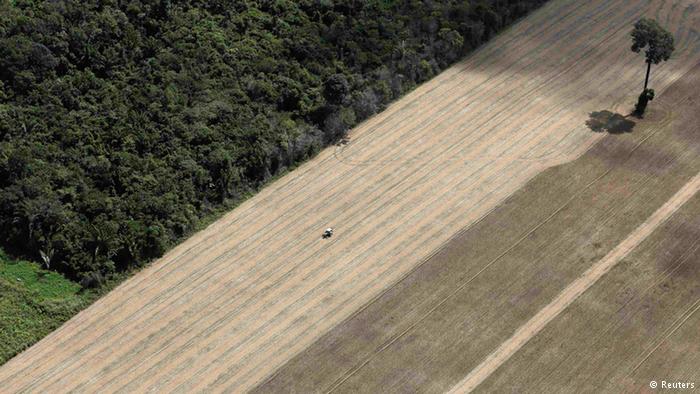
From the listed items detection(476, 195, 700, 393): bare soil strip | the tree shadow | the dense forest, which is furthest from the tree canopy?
detection(476, 195, 700, 393): bare soil strip

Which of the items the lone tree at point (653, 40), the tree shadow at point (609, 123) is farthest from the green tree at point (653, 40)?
the tree shadow at point (609, 123)

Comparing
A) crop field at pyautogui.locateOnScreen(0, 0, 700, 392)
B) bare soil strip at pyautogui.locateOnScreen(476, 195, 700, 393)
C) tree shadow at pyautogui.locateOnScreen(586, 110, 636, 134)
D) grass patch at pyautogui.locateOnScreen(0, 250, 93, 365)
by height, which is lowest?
bare soil strip at pyautogui.locateOnScreen(476, 195, 700, 393)

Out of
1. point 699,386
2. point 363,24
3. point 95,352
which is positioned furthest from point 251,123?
point 699,386

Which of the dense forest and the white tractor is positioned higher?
the dense forest

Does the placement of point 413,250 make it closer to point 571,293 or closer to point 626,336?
point 571,293

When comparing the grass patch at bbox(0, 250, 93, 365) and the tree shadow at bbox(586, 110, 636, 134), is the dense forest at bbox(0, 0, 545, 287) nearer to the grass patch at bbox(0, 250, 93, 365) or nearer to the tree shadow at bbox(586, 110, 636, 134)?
the grass patch at bbox(0, 250, 93, 365)

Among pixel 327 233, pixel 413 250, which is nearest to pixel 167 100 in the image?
pixel 327 233
